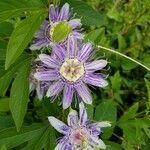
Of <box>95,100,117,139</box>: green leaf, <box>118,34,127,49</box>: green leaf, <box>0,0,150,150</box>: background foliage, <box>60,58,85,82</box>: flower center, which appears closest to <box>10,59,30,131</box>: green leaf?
<box>0,0,150,150</box>: background foliage

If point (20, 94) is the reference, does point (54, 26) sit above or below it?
above

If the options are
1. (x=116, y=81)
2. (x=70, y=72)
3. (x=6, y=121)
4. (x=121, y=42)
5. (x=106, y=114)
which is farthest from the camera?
(x=121, y=42)

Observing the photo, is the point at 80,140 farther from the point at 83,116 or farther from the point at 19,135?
the point at 19,135

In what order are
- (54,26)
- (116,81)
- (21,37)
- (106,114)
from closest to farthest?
(21,37)
(54,26)
(106,114)
(116,81)

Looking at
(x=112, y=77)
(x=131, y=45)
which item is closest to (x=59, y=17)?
(x=112, y=77)

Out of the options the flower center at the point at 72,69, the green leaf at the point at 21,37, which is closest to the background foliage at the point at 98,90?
the green leaf at the point at 21,37

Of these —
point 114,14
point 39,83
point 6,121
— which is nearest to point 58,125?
point 39,83

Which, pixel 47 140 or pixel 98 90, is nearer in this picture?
pixel 47 140
